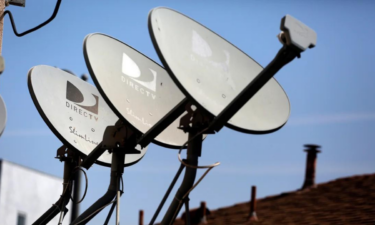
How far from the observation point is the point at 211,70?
32.3 ft

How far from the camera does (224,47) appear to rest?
35.1 ft

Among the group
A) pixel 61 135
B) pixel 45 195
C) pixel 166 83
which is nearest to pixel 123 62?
pixel 166 83

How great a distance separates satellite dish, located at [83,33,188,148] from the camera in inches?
449

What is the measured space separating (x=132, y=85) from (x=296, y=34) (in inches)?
171

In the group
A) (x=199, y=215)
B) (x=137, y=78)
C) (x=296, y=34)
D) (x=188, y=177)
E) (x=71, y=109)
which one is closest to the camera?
(x=296, y=34)

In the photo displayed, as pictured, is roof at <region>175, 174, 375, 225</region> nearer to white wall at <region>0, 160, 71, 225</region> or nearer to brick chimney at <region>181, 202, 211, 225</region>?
brick chimney at <region>181, 202, 211, 225</region>

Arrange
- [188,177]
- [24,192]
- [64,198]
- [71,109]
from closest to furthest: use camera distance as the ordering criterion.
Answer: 1. [188,177]
2. [64,198]
3. [71,109]
4. [24,192]

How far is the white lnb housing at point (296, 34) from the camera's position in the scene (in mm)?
7887

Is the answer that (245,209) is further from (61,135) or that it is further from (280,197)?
(61,135)

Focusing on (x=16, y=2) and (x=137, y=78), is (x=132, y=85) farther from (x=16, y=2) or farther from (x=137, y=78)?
(x=16, y=2)

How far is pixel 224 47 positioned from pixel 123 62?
79.9 inches

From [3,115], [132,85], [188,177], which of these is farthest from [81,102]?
[188,177]

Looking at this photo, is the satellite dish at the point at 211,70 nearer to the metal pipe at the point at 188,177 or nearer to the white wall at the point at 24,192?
the metal pipe at the point at 188,177

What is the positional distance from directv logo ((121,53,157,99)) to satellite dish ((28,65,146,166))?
1.54m
